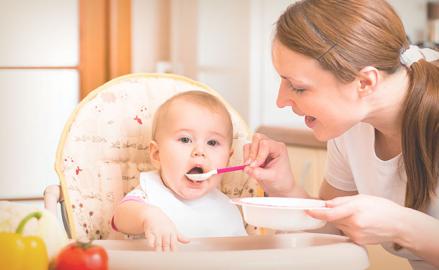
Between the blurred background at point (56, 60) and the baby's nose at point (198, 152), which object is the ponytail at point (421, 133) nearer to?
the baby's nose at point (198, 152)

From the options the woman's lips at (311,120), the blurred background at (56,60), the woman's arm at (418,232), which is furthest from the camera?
the blurred background at (56,60)

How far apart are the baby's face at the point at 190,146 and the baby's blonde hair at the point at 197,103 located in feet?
0.04

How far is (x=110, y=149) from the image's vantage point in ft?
6.30

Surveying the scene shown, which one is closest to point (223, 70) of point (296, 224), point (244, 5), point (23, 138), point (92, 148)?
point (244, 5)

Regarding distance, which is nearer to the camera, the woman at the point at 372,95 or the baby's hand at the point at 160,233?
the baby's hand at the point at 160,233

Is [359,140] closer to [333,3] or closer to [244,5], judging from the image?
[333,3]

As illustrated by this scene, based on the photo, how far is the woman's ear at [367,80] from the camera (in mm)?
1588

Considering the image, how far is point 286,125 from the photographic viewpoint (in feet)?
9.82

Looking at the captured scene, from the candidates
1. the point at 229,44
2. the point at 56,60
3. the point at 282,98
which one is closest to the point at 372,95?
the point at 282,98

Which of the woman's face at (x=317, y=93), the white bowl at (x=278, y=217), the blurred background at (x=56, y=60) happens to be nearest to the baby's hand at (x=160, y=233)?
the white bowl at (x=278, y=217)

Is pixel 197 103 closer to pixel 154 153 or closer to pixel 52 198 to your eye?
pixel 154 153

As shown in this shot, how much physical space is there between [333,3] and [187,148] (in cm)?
46

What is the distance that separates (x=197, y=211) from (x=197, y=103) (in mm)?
257

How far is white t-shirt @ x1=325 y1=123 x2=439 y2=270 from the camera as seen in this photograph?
1774 millimetres
